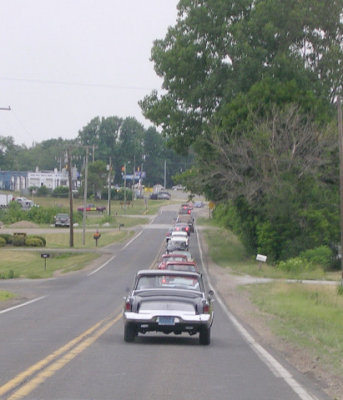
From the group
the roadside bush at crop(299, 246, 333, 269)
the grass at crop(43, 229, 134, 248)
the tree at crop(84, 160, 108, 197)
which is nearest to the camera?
the roadside bush at crop(299, 246, 333, 269)

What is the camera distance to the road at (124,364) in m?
9.99

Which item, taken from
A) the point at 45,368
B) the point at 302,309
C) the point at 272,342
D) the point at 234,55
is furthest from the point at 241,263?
the point at 45,368

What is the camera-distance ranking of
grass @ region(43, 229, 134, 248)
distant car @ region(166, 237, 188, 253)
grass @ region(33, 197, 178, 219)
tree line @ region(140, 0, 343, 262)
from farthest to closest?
1. grass @ region(33, 197, 178, 219)
2. grass @ region(43, 229, 134, 248)
3. distant car @ region(166, 237, 188, 253)
4. tree line @ region(140, 0, 343, 262)

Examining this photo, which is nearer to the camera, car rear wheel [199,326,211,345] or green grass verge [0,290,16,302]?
car rear wheel [199,326,211,345]

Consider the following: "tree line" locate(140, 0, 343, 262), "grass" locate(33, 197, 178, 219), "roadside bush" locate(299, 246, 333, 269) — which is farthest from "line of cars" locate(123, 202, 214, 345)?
"grass" locate(33, 197, 178, 219)

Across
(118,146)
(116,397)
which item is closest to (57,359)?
(116,397)

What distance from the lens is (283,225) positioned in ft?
169

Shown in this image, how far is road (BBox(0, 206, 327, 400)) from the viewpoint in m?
9.99

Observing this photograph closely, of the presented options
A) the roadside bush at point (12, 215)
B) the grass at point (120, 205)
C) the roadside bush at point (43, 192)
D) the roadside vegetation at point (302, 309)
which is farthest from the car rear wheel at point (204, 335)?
the roadside bush at point (43, 192)

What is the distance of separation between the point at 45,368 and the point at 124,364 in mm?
Result: 1341

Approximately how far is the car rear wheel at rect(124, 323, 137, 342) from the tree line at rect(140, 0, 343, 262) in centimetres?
3546

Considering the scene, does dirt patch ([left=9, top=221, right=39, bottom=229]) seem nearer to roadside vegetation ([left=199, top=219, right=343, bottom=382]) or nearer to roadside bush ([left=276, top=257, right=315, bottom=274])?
roadside vegetation ([left=199, top=219, right=343, bottom=382])

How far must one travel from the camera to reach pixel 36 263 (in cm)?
5747

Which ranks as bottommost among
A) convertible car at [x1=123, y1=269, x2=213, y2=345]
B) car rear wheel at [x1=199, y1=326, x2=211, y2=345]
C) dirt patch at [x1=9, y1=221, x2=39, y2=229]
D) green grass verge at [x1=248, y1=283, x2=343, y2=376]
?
dirt patch at [x1=9, y1=221, x2=39, y2=229]
